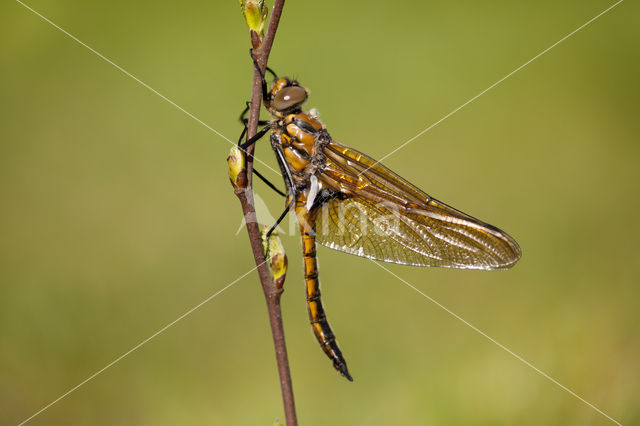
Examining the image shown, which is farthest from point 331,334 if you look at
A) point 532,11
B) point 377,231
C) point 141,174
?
point 532,11

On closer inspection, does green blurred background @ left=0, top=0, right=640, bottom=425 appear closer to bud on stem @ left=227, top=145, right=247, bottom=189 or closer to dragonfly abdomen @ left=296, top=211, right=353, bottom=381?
dragonfly abdomen @ left=296, top=211, right=353, bottom=381

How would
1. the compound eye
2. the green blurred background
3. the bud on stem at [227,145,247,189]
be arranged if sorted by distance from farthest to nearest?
the green blurred background < the compound eye < the bud on stem at [227,145,247,189]

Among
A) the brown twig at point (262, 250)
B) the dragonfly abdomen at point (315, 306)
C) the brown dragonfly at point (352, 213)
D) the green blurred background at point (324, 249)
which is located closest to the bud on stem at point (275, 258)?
the brown twig at point (262, 250)

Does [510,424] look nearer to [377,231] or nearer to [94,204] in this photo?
[377,231]

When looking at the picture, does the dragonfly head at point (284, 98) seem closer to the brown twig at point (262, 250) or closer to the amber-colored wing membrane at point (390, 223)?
the amber-colored wing membrane at point (390, 223)

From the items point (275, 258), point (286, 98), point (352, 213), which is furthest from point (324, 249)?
point (275, 258)

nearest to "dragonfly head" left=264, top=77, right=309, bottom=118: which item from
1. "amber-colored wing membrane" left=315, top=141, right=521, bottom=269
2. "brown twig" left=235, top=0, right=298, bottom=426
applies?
"amber-colored wing membrane" left=315, top=141, right=521, bottom=269

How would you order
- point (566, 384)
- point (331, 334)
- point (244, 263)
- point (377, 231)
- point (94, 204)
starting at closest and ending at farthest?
point (331, 334) < point (377, 231) < point (566, 384) < point (244, 263) < point (94, 204)
